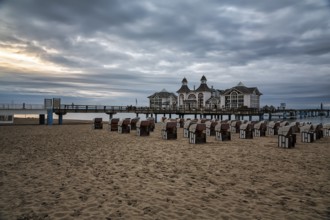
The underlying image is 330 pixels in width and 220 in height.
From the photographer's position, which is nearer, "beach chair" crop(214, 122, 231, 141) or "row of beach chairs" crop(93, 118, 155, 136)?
"beach chair" crop(214, 122, 231, 141)

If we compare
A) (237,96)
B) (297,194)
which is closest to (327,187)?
(297,194)

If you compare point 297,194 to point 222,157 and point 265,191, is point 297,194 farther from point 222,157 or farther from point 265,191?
point 222,157

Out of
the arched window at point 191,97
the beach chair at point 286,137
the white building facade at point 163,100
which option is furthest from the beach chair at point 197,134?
the white building facade at point 163,100

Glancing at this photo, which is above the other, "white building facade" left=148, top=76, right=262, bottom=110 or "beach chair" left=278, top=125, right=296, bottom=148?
"white building facade" left=148, top=76, right=262, bottom=110

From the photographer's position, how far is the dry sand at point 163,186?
5.27 meters

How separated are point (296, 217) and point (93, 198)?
4.45 metres

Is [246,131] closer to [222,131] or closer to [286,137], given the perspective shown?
[222,131]

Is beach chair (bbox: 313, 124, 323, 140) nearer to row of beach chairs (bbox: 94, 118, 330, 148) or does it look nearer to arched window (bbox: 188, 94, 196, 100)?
row of beach chairs (bbox: 94, 118, 330, 148)

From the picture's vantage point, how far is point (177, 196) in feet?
20.5

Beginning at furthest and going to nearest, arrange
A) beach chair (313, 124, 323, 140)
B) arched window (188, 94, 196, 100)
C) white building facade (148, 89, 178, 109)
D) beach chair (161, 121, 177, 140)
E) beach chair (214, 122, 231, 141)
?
1. white building facade (148, 89, 178, 109)
2. arched window (188, 94, 196, 100)
3. beach chair (313, 124, 323, 140)
4. beach chair (161, 121, 177, 140)
5. beach chair (214, 122, 231, 141)

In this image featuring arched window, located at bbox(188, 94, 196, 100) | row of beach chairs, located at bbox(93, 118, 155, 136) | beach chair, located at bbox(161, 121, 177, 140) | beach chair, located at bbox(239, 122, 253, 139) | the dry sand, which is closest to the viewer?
the dry sand

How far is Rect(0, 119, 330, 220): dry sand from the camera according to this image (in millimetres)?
5266

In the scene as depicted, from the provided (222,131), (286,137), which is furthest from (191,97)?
(286,137)

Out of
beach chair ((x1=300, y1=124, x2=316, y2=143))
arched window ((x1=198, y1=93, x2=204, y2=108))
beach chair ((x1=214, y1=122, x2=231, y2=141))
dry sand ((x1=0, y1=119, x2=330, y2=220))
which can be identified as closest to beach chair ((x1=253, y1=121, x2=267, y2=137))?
beach chair ((x1=300, y1=124, x2=316, y2=143))
